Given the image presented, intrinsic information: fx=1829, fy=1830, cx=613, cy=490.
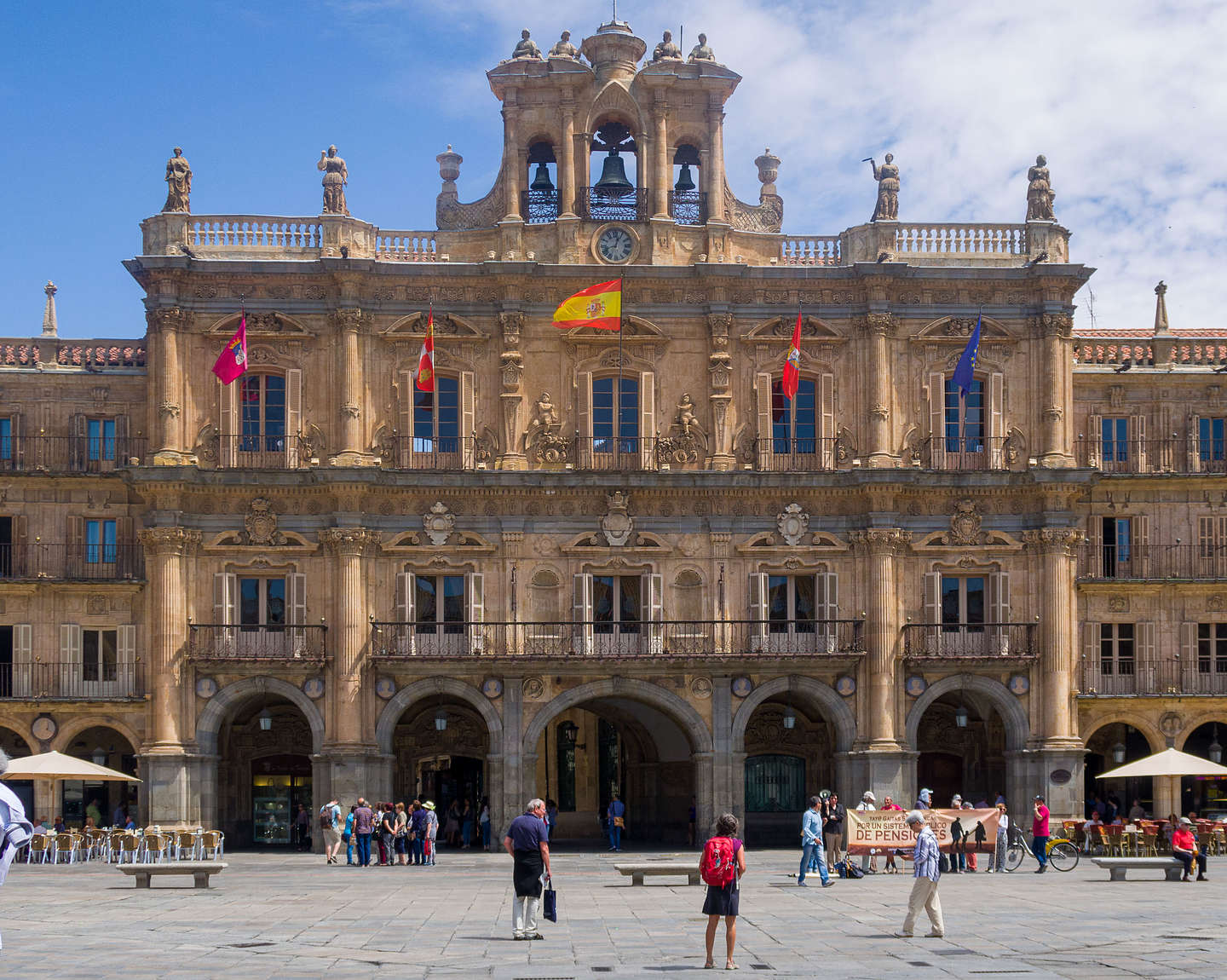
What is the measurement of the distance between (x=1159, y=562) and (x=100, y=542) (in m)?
30.8

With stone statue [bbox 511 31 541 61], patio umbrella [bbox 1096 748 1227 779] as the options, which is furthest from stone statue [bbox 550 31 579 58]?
patio umbrella [bbox 1096 748 1227 779]

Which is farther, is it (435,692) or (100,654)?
(100,654)

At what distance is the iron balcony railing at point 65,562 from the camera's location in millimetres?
51656

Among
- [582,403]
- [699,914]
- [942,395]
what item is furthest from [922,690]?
[699,914]

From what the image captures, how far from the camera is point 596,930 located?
26.1m

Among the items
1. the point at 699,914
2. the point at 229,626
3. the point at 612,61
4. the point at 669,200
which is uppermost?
the point at 612,61

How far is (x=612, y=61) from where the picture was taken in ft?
175

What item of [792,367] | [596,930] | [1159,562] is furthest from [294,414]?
[596,930]

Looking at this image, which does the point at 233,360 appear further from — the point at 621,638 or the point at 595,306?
the point at 621,638

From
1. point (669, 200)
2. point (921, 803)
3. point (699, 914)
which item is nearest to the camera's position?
point (699, 914)

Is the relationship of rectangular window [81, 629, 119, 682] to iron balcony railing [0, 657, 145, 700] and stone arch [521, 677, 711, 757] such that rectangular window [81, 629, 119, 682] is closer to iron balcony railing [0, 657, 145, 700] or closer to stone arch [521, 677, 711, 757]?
iron balcony railing [0, 657, 145, 700]

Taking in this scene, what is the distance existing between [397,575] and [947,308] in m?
17.2

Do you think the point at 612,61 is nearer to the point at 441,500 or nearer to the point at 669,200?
the point at 669,200

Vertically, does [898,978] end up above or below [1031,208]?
below
